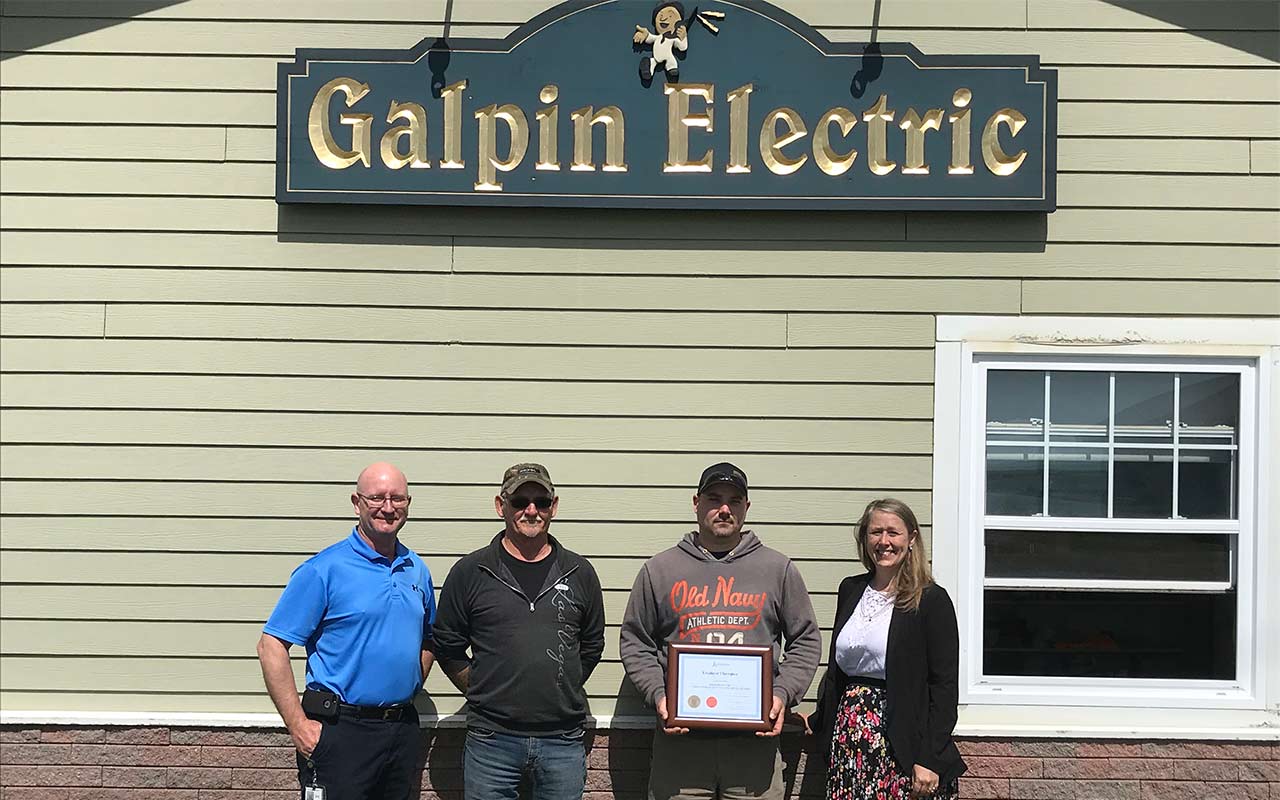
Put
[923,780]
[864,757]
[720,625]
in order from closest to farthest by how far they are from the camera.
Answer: [923,780] < [864,757] < [720,625]

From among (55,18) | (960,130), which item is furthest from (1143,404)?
(55,18)

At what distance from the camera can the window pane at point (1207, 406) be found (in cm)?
500

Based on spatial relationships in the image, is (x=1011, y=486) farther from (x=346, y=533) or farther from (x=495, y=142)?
(x=346, y=533)

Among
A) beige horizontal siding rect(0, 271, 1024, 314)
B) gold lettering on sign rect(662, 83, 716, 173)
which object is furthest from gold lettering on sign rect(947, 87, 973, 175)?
gold lettering on sign rect(662, 83, 716, 173)

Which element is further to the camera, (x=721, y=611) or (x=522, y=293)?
(x=522, y=293)

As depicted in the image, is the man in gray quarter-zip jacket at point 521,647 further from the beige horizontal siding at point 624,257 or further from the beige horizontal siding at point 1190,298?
the beige horizontal siding at point 1190,298

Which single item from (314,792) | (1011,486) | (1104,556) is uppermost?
(1011,486)

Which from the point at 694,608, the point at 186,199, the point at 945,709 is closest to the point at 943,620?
the point at 945,709

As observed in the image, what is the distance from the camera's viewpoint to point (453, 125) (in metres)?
4.95

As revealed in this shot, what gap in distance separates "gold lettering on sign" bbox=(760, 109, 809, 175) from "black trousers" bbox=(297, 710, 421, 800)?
2.66 m

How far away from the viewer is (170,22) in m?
5.02

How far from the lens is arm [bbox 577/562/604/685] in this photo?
4445mm

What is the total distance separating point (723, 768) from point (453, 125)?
280 cm

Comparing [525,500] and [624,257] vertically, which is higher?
[624,257]
